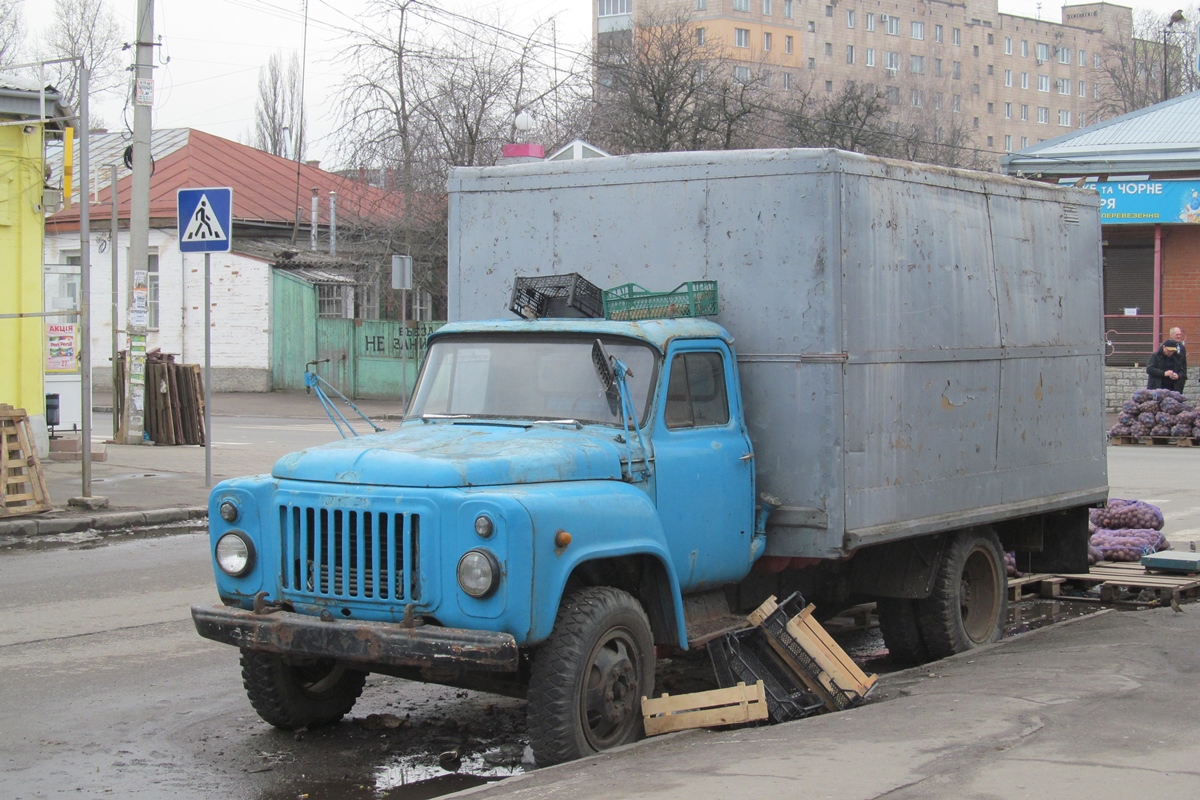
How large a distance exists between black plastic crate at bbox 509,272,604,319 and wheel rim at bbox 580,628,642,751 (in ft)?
7.28

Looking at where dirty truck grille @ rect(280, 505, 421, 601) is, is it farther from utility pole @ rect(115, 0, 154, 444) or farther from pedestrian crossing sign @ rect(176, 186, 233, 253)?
utility pole @ rect(115, 0, 154, 444)

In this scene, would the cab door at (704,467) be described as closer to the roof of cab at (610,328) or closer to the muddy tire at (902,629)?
the roof of cab at (610,328)

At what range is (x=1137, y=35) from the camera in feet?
274

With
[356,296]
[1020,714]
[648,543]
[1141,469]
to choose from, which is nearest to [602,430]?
[648,543]

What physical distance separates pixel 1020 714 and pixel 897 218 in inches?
119

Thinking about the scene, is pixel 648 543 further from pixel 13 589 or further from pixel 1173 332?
pixel 1173 332

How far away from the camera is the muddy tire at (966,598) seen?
334 inches

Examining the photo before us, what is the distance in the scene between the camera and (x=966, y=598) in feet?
29.7

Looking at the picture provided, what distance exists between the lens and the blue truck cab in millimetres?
5652

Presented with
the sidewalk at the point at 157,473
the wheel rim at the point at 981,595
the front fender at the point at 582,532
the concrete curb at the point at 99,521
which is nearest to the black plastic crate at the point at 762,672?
the front fender at the point at 582,532

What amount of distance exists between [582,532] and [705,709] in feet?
4.06

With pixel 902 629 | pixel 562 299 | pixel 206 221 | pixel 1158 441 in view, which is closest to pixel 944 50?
pixel 1158 441

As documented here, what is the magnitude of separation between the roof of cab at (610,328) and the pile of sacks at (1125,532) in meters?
5.21

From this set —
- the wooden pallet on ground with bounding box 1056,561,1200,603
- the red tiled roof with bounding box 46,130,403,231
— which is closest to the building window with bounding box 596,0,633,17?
the red tiled roof with bounding box 46,130,403,231
